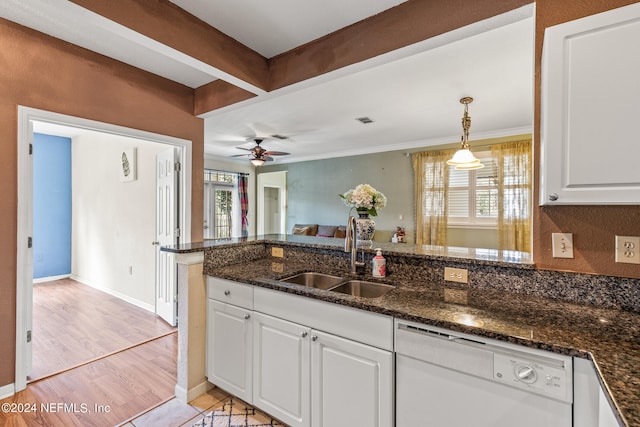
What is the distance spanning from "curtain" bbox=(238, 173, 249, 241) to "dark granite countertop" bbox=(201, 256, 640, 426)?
18.7ft

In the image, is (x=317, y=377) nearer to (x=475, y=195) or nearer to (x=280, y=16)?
(x=280, y=16)

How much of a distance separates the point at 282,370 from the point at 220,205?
5767 millimetres

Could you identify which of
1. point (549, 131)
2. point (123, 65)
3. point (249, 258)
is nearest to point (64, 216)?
point (123, 65)

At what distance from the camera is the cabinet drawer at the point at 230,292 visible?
5.97 ft

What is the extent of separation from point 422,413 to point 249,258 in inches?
62.9

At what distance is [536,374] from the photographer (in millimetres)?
987

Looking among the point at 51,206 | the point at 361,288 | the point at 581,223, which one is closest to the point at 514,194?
the point at 581,223

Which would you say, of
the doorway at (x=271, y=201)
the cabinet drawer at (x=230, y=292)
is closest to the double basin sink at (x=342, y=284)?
the cabinet drawer at (x=230, y=292)

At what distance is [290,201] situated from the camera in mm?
7297

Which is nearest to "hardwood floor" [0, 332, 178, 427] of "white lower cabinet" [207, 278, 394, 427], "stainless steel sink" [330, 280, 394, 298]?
"white lower cabinet" [207, 278, 394, 427]

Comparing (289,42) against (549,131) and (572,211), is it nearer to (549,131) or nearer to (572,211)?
(549,131)

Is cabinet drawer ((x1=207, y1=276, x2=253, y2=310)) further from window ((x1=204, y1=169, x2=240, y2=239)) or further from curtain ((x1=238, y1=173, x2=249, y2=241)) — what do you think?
curtain ((x1=238, y1=173, x2=249, y2=241))

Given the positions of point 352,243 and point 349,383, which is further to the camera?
point 352,243

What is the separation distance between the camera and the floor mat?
71.0 inches
